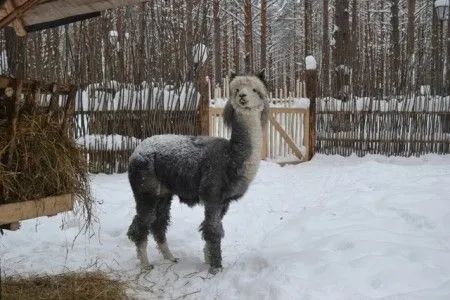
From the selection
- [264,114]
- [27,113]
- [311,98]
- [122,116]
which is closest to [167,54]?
[122,116]

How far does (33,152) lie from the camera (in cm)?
327

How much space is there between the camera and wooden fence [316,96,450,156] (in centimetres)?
1111

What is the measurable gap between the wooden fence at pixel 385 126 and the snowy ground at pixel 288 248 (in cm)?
365

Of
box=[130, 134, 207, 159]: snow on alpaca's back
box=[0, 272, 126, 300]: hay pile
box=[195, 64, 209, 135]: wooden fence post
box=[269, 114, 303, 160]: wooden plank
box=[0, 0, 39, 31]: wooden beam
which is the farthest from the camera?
box=[269, 114, 303, 160]: wooden plank

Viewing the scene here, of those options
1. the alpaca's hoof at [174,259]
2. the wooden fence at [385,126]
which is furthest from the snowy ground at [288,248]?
the wooden fence at [385,126]

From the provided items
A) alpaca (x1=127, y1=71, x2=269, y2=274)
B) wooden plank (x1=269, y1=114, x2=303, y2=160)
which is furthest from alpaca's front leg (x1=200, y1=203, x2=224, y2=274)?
wooden plank (x1=269, y1=114, x2=303, y2=160)

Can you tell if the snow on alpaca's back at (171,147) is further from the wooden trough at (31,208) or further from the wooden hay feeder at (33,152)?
the wooden trough at (31,208)

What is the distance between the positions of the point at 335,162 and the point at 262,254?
698 cm

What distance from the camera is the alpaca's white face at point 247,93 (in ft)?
15.1

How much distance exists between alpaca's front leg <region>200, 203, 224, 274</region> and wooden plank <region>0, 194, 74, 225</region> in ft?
5.02

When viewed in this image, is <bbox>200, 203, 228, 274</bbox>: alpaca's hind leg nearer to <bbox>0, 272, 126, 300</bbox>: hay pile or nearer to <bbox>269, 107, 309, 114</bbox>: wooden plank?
<bbox>0, 272, 126, 300</bbox>: hay pile

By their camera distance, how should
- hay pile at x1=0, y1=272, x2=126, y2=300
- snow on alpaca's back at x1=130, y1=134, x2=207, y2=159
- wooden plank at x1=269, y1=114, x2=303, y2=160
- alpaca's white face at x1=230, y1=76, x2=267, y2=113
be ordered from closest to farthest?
hay pile at x1=0, y1=272, x2=126, y2=300 < alpaca's white face at x1=230, y1=76, x2=267, y2=113 < snow on alpaca's back at x1=130, y1=134, x2=207, y2=159 < wooden plank at x1=269, y1=114, x2=303, y2=160

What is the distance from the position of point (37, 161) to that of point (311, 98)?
8.97m

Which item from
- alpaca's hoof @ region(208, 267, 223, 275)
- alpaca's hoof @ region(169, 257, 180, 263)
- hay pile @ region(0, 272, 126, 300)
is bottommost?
alpaca's hoof @ region(169, 257, 180, 263)
